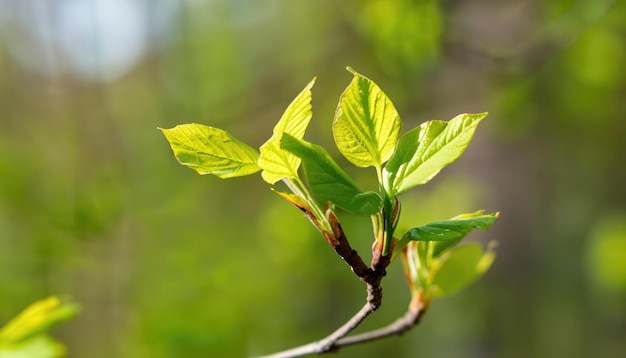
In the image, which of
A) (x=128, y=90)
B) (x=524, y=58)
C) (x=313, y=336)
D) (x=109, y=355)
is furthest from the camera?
(x=128, y=90)

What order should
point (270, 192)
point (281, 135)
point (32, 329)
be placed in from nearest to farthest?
1. point (281, 135)
2. point (32, 329)
3. point (270, 192)

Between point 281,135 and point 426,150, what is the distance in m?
0.07

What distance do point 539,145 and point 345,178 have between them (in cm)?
221

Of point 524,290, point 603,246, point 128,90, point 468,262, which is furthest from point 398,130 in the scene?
point 128,90

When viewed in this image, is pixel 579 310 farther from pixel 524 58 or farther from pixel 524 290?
pixel 524 58

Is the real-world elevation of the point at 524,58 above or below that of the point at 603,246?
above

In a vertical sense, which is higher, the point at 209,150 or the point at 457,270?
the point at 209,150

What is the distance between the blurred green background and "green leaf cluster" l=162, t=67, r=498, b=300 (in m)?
0.94

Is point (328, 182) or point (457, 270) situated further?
point (457, 270)

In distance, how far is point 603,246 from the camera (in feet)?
5.49

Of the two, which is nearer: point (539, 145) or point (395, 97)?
point (395, 97)

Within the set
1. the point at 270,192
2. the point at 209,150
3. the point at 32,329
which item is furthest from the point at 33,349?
the point at 270,192

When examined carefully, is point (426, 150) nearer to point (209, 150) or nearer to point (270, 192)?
point (209, 150)

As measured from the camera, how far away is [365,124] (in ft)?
0.89
